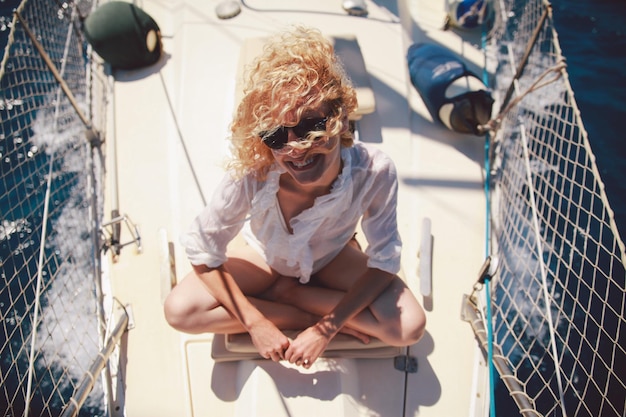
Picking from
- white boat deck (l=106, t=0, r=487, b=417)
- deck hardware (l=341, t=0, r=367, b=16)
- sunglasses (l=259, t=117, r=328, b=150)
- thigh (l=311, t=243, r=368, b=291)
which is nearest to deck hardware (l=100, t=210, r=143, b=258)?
white boat deck (l=106, t=0, r=487, b=417)

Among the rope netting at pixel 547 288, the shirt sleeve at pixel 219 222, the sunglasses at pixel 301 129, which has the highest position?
the sunglasses at pixel 301 129

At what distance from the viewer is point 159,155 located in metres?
1.98

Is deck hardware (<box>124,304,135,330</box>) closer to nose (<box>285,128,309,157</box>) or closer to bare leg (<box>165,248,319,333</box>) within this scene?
bare leg (<box>165,248,319,333</box>)

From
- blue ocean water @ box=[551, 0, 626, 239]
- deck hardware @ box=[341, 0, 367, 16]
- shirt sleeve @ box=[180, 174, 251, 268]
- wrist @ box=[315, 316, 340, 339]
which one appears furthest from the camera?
blue ocean water @ box=[551, 0, 626, 239]

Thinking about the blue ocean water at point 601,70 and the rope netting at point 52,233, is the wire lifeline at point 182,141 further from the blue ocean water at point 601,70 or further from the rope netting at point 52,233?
the blue ocean water at point 601,70

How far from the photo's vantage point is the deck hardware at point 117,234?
67.4 inches

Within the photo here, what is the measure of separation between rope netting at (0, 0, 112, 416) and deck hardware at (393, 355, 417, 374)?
99cm

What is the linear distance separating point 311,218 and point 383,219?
20cm

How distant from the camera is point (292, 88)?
905 mm

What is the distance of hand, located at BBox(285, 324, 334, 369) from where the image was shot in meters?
1.24

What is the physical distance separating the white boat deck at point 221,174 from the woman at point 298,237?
0.18m

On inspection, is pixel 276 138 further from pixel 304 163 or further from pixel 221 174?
pixel 221 174

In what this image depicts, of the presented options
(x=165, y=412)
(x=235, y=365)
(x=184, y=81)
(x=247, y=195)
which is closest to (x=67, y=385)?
(x=165, y=412)

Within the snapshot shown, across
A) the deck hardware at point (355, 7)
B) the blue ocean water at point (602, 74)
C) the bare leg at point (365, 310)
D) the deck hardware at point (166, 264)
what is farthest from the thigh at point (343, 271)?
the blue ocean water at point (602, 74)
